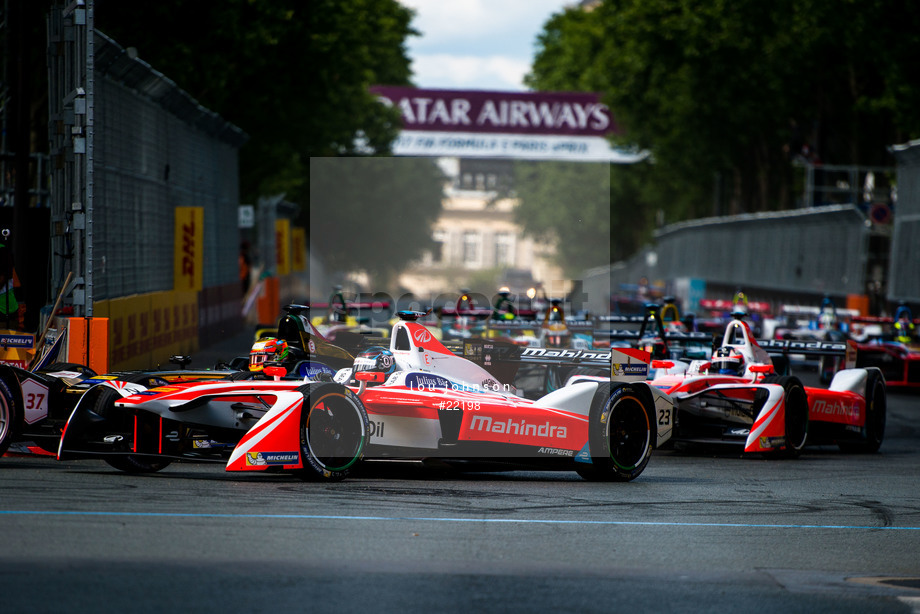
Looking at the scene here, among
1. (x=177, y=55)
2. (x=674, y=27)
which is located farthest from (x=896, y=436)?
(x=674, y=27)

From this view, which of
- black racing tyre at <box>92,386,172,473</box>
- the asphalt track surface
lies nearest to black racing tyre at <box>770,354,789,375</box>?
the asphalt track surface

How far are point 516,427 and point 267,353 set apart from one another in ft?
7.96

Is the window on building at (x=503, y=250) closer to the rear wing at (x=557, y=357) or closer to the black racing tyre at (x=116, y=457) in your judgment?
the rear wing at (x=557, y=357)

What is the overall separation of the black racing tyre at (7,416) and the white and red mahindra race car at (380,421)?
1.99ft

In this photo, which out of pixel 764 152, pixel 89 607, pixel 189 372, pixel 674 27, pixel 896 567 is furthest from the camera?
pixel 764 152

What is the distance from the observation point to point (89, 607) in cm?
581

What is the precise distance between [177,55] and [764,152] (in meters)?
29.8

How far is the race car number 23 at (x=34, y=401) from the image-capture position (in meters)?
10.2

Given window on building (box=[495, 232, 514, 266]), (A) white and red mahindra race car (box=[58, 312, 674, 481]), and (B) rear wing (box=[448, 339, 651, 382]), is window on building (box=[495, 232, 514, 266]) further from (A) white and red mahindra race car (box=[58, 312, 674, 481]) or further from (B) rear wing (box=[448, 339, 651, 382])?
(A) white and red mahindra race car (box=[58, 312, 674, 481])

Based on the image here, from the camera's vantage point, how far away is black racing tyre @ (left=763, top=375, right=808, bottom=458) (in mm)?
13016

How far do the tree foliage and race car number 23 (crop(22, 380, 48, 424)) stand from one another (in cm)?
2933

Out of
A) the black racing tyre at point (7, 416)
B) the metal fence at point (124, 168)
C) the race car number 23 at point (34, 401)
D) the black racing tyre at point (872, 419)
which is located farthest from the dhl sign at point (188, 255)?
the black racing tyre at point (7, 416)

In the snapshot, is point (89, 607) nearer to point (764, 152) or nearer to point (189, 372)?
point (189, 372)

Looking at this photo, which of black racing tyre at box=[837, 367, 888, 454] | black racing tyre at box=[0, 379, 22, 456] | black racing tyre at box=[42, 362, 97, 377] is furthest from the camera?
black racing tyre at box=[837, 367, 888, 454]
